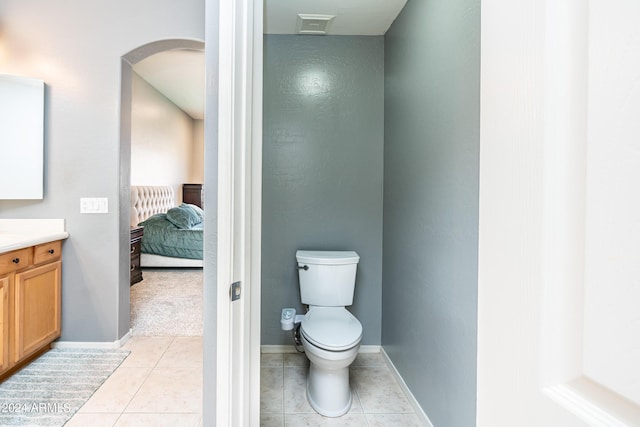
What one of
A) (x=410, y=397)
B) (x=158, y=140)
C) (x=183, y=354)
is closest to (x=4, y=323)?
(x=183, y=354)

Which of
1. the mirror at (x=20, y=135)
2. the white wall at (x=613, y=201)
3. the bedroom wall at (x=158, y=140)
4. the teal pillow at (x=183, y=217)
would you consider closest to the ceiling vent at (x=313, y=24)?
the mirror at (x=20, y=135)

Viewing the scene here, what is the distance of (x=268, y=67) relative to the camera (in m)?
2.45

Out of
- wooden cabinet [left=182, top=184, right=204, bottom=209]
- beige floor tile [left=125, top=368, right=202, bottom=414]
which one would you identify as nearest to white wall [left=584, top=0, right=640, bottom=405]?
beige floor tile [left=125, top=368, right=202, bottom=414]

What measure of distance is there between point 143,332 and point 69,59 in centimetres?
225

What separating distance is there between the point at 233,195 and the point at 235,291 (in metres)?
0.30

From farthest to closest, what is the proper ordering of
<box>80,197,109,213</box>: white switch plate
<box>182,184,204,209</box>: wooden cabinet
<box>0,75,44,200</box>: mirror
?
<box>182,184,204,209</box>: wooden cabinet, <box>80,197,109,213</box>: white switch plate, <box>0,75,44,200</box>: mirror

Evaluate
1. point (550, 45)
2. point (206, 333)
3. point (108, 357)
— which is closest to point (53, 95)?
point (108, 357)

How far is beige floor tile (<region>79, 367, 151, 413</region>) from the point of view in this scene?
1.79 metres

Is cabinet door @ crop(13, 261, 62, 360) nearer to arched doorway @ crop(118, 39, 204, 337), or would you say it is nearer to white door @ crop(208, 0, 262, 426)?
arched doorway @ crop(118, 39, 204, 337)

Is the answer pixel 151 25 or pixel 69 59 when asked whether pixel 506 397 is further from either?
pixel 69 59

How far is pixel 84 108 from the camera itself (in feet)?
7.83

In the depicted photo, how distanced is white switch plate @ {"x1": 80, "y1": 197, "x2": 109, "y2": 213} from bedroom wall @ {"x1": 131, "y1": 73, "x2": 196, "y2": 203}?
7.44ft

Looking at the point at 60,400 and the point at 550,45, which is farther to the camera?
the point at 60,400

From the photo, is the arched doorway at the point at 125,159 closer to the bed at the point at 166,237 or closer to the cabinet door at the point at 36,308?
the cabinet door at the point at 36,308
